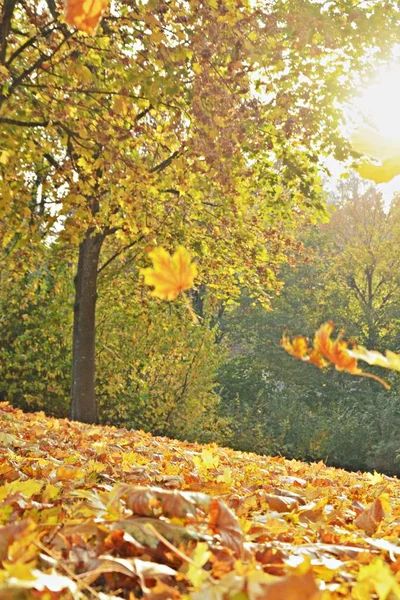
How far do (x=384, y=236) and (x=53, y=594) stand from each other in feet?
61.7

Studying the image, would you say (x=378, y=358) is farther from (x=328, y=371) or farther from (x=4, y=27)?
(x=328, y=371)

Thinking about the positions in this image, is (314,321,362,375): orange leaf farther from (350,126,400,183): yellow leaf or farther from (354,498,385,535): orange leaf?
(354,498,385,535): orange leaf

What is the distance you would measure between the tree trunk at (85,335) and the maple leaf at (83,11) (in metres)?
8.97

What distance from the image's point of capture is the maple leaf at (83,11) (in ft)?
3.60

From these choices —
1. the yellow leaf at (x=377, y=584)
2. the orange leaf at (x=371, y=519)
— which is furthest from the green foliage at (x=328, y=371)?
the yellow leaf at (x=377, y=584)

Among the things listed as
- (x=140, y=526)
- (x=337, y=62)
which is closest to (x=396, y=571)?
(x=140, y=526)

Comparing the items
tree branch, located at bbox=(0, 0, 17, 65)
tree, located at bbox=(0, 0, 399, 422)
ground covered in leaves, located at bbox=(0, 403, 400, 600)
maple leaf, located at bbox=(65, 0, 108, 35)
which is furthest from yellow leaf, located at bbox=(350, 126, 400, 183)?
tree branch, located at bbox=(0, 0, 17, 65)

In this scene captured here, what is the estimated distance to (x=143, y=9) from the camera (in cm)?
482

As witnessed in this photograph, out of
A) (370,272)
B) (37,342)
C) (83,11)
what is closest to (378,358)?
(83,11)

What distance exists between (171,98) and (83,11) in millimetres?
4869

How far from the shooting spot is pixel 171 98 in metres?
5.79

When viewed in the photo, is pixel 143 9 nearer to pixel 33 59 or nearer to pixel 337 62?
pixel 33 59

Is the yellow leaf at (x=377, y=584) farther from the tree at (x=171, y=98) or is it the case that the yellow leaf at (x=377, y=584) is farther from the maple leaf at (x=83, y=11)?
the tree at (x=171, y=98)

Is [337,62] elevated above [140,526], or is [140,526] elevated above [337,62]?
[337,62]
